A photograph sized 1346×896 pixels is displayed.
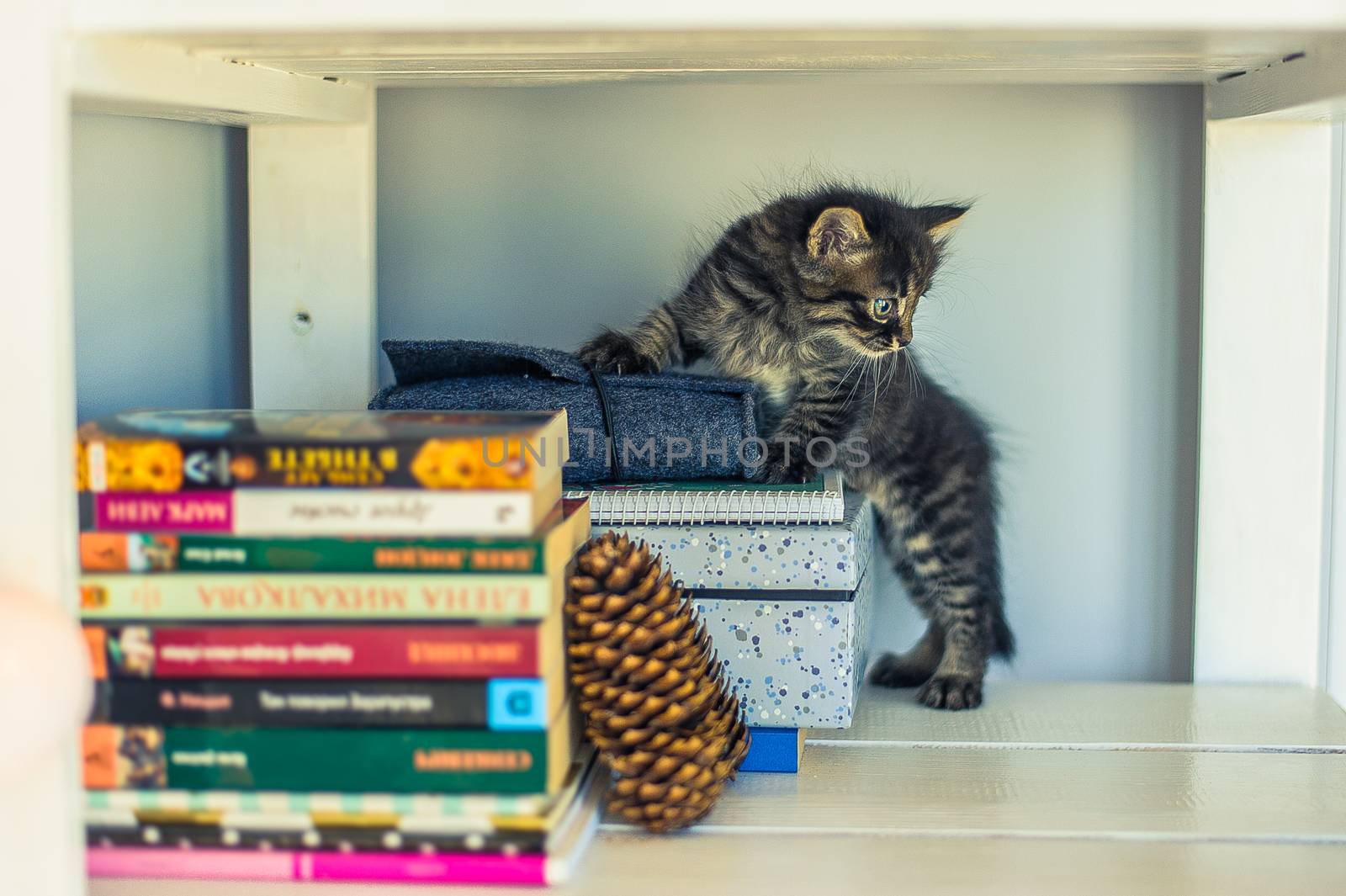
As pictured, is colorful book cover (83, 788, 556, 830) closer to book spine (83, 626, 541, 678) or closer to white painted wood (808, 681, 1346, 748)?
book spine (83, 626, 541, 678)

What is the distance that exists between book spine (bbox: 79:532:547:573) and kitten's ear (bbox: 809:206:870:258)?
58 centimetres

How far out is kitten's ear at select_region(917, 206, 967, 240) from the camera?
3.86ft

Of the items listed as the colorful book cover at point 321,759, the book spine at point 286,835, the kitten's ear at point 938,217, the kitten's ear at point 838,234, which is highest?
the kitten's ear at point 938,217

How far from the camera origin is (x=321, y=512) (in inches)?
26.5

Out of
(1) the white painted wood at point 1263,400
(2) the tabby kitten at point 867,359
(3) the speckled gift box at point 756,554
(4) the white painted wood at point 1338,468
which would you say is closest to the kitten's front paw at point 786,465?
(2) the tabby kitten at point 867,359

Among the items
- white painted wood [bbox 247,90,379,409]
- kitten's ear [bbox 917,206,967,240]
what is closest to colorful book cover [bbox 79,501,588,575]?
white painted wood [bbox 247,90,379,409]

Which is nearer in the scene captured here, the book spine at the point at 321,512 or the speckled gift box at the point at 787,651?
the book spine at the point at 321,512

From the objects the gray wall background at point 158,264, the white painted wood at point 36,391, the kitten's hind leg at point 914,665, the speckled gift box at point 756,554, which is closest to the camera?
the white painted wood at point 36,391

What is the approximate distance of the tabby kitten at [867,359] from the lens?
3.86 feet

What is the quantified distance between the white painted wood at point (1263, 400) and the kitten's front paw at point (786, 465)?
0.38 metres

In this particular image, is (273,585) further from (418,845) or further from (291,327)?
(291,327)

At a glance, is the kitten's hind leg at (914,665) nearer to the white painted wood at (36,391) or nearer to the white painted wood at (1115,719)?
the white painted wood at (1115,719)

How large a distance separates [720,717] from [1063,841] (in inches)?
8.7

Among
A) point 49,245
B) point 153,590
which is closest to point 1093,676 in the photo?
point 153,590
